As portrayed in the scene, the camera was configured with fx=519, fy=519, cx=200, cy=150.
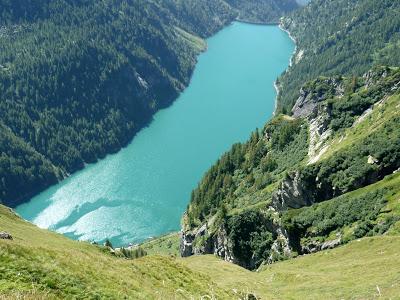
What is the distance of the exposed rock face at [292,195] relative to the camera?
115312 millimetres

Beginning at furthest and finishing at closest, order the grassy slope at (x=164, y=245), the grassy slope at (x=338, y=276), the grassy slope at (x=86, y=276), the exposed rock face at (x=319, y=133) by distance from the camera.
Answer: the grassy slope at (x=164, y=245) < the exposed rock face at (x=319, y=133) < the grassy slope at (x=338, y=276) < the grassy slope at (x=86, y=276)

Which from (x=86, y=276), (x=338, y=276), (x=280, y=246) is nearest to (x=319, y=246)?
(x=280, y=246)

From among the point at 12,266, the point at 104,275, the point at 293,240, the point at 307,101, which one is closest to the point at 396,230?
the point at 293,240

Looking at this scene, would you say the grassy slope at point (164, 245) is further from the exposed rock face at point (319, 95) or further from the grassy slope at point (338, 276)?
the grassy slope at point (338, 276)

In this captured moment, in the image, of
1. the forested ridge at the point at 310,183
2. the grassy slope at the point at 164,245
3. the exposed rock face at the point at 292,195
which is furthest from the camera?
the grassy slope at the point at 164,245

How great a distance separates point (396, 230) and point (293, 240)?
29784 millimetres

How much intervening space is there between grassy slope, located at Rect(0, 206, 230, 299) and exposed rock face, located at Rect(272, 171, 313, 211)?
72336 millimetres

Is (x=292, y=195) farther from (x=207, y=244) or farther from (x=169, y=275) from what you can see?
(x=169, y=275)

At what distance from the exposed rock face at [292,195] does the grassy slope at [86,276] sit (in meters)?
72.3

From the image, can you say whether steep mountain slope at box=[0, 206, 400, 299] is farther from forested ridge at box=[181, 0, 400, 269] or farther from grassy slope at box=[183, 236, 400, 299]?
forested ridge at box=[181, 0, 400, 269]

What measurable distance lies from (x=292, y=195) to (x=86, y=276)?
88.3 meters

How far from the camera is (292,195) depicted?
383 feet

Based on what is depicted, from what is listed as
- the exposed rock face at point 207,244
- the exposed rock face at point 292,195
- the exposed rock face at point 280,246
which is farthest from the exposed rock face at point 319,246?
the exposed rock face at point 207,244

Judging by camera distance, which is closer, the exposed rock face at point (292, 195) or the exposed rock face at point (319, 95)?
the exposed rock face at point (292, 195)
